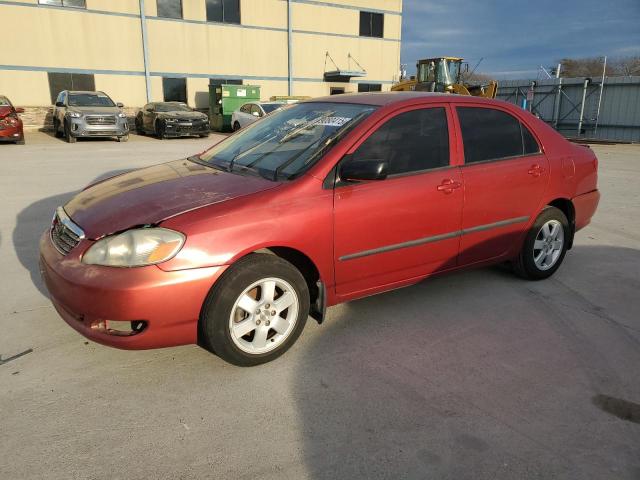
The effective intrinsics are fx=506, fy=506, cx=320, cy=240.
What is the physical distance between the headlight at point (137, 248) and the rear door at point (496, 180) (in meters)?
2.21

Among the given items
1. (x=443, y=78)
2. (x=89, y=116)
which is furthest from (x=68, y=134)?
(x=443, y=78)

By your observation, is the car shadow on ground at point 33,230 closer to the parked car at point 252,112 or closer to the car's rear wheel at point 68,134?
the car's rear wheel at point 68,134

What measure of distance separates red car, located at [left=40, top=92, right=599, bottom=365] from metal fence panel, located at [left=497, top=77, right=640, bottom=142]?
21.1 m

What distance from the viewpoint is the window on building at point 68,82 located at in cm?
2325

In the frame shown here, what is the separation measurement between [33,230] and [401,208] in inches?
178

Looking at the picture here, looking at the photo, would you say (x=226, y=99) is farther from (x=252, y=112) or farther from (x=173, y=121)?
(x=173, y=121)

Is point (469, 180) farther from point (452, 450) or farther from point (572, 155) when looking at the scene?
point (452, 450)

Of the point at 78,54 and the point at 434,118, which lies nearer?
the point at 434,118

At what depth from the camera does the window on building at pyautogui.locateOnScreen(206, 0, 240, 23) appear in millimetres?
26359

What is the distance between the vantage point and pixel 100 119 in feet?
54.6

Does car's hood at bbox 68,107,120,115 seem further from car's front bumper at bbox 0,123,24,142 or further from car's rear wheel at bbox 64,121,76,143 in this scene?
car's front bumper at bbox 0,123,24,142

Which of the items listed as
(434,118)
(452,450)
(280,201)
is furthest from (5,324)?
(434,118)

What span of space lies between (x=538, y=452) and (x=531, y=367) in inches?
32.9

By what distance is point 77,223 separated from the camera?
10.0 feet
